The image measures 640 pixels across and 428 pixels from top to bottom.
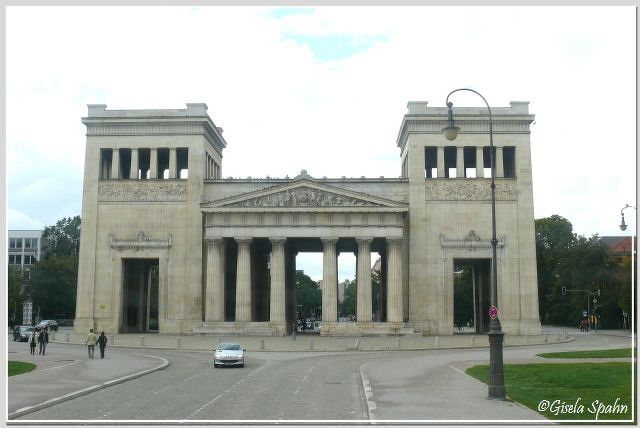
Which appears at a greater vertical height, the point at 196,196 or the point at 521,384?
the point at 196,196

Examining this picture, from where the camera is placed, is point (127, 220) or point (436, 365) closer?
point (436, 365)

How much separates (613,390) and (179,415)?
14.7 meters

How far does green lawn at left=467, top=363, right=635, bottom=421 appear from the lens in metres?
20.8

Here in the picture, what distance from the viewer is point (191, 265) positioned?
82500 millimetres

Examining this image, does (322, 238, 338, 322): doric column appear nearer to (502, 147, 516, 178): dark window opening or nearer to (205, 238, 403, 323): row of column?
(205, 238, 403, 323): row of column

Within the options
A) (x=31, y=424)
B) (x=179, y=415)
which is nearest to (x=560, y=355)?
(x=179, y=415)

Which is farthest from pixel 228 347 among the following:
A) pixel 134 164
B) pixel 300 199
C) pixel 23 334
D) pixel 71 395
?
pixel 134 164

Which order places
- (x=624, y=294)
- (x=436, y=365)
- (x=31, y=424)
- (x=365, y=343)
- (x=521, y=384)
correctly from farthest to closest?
(x=624, y=294) < (x=365, y=343) < (x=436, y=365) < (x=521, y=384) < (x=31, y=424)

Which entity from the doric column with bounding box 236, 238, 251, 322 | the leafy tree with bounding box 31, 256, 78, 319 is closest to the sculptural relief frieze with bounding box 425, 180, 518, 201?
the doric column with bounding box 236, 238, 251, 322

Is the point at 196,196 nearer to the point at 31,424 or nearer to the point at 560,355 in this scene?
the point at 560,355

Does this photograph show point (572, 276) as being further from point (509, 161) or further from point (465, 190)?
point (465, 190)

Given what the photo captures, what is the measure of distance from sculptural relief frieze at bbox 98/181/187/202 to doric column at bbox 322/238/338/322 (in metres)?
17.5

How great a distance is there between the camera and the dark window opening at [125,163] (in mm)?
87312

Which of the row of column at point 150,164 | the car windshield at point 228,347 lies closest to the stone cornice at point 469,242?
the row of column at point 150,164
